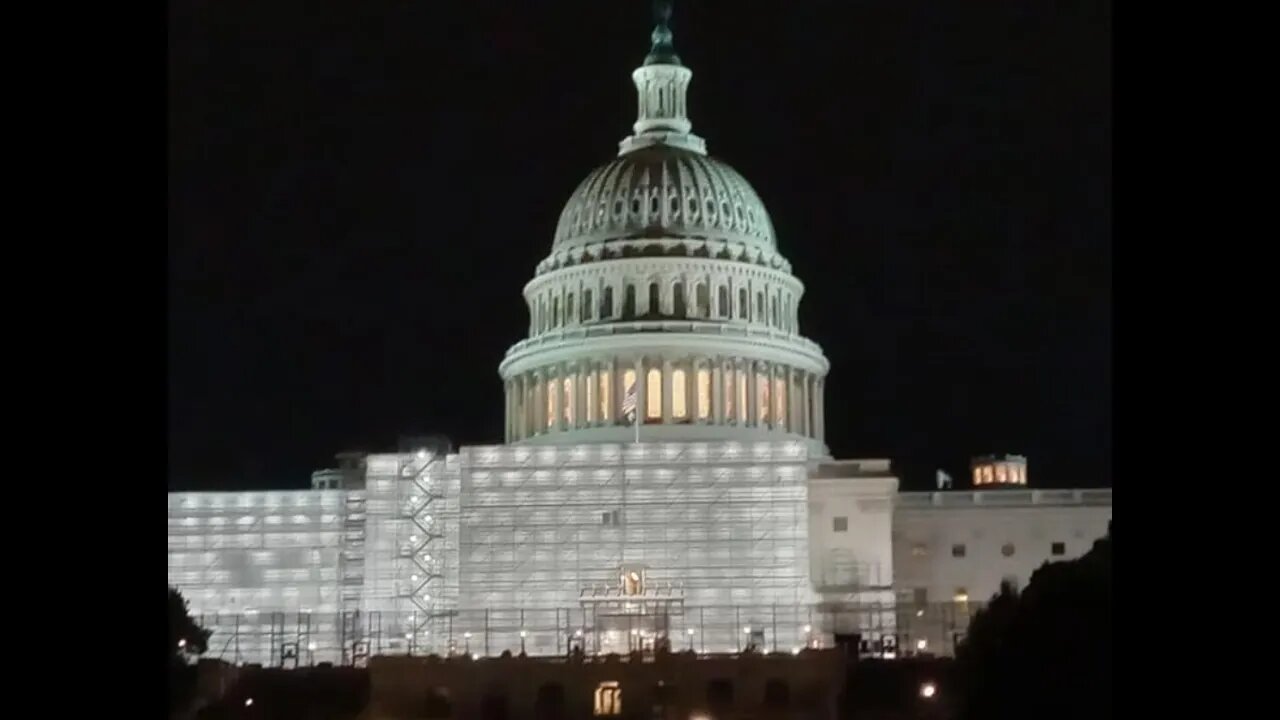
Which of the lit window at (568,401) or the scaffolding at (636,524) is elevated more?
the lit window at (568,401)

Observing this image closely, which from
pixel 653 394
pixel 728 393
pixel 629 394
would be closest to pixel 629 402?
pixel 629 394

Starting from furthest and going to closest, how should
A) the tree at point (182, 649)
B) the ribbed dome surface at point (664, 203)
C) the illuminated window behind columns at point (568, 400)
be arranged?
the ribbed dome surface at point (664, 203) < the illuminated window behind columns at point (568, 400) < the tree at point (182, 649)

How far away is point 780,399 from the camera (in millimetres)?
92562

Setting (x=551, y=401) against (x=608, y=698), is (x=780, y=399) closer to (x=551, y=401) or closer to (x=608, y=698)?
(x=551, y=401)

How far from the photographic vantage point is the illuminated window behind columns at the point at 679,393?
294 ft

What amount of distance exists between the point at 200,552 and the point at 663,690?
3170 cm

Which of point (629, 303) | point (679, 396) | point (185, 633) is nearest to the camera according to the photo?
point (185, 633)

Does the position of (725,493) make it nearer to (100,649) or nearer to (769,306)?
(769,306)

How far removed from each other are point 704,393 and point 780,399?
14.0 ft

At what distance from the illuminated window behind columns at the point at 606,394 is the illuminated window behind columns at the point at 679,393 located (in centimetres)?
271

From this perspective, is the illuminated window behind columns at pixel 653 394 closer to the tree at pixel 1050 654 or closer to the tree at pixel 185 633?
the tree at pixel 185 633

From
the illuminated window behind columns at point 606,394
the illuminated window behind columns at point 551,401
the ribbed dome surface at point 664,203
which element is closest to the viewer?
the illuminated window behind columns at point 606,394

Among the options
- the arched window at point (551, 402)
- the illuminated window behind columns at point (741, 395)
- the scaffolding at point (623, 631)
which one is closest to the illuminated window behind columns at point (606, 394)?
the arched window at point (551, 402)

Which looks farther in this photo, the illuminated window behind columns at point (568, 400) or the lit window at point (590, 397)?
the illuminated window behind columns at point (568, 400)
